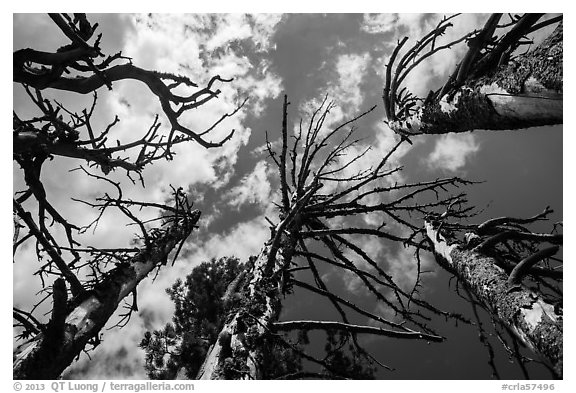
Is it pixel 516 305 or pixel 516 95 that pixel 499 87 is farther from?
pixel 516 305

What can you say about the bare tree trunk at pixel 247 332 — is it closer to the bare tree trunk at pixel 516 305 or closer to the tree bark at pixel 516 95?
the bare tree trunk at pixel 516 305

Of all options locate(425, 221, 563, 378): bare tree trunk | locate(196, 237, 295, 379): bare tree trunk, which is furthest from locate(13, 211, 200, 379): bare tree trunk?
locate(425, 221, 563, 378): bare tree trunk

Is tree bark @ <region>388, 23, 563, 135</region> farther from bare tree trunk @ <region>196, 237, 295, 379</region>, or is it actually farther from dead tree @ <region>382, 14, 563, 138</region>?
bare tree trunk @ <region>196, 237, 295, 379</region>

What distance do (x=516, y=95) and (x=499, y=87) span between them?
17 centimetres

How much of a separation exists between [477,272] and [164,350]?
7310 millimetres

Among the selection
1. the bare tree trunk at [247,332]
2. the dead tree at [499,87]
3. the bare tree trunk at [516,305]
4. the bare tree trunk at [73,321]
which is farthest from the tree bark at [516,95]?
the bare tree trunk at [73,321]

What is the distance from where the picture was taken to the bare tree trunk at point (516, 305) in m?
1.64

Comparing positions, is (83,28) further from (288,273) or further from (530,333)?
(530,333)

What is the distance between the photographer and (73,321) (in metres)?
2.42

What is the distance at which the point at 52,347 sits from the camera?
2070mm

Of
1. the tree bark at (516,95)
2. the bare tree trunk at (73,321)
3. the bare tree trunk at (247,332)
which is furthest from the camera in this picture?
the bare tree trunk at (247,332)

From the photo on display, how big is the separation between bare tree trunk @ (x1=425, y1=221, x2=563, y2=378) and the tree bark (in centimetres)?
104

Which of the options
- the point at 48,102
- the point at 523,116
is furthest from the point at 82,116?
the point at 523,116

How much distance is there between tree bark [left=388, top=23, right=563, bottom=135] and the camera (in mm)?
1499
